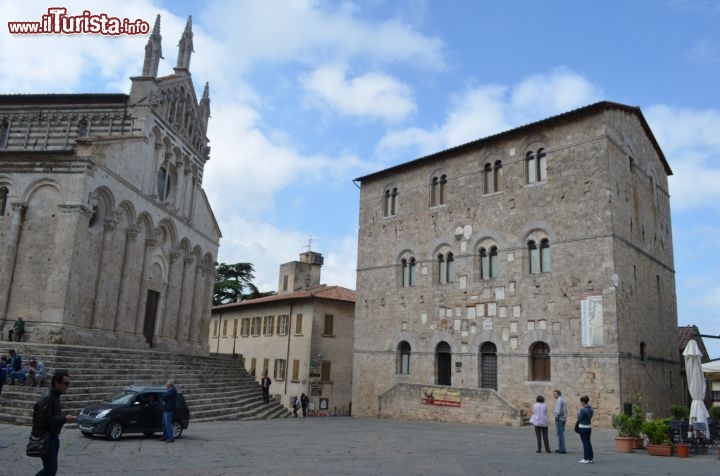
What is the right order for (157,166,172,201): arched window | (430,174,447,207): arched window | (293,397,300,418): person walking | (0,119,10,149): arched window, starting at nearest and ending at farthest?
1. (430,174,447,207): arched window
2. (0,119,10,149): arched window
3. (157,166,172,201): arched window
4. (293,397,300,418): person walking

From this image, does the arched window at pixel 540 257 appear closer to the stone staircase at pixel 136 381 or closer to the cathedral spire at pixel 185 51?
the stone staircase at pixel 136 381

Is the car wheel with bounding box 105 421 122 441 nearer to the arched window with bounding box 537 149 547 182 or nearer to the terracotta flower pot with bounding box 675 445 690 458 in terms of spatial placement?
the terracotta flower pot with bounding box 675 445 690 458

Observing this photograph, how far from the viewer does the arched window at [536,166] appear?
23716mm

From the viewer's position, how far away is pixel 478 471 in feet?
33.7

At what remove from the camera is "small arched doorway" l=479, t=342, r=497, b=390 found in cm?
2352

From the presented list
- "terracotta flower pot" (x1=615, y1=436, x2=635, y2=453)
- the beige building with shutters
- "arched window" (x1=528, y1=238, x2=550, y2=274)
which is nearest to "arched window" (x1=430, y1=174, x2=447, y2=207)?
"arched window" (x1=528, y1=238, x2=550, y2=274)

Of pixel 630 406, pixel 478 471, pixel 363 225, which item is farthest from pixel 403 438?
pixel 363 225

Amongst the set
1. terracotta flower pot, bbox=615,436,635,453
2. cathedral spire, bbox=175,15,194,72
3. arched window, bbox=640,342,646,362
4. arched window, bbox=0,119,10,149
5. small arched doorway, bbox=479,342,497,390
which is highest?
cathedral spire, bbox=175,15,194,72

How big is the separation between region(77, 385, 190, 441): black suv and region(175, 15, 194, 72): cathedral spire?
22.7 m

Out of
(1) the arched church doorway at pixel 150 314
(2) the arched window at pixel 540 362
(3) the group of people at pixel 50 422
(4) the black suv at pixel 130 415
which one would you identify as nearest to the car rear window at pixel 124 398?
(4) the black suv at pixel 130 415

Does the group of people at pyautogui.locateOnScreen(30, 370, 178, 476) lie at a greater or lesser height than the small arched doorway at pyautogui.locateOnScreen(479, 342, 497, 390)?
lesser

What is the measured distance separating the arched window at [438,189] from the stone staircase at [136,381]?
12593 mm

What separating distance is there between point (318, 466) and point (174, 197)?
23207 millimetres

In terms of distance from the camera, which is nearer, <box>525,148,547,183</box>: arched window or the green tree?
<box>525,148,547,183</box>: arched window
